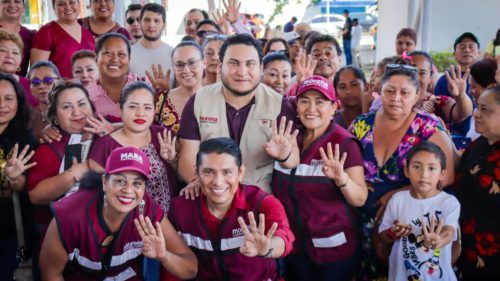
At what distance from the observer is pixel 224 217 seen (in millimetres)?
3117

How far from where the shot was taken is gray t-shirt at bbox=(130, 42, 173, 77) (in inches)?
207

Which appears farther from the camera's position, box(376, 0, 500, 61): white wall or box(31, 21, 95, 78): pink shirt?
box(376, 0, 500, 61): white wall

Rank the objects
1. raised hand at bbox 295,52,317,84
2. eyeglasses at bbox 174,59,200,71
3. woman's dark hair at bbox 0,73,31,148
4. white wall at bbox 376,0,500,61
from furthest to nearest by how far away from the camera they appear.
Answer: white wall at bbox 376,0,500,61 < raised hand at bbox 295,52,317,84 < eyeglasses at bbox 174,59,200,71 < woman's dark hair at bbox 0,73,31,148

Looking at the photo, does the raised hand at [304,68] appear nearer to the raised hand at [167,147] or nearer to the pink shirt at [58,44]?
the raised hand at [167,147]

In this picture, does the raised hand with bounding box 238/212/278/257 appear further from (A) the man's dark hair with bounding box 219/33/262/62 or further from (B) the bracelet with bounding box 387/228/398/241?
(A) the man's dark hair with bounding box 219/33/262/62

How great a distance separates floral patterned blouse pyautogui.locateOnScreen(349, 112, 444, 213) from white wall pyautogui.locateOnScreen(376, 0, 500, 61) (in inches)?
381

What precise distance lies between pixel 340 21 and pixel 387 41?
13294 millimetres

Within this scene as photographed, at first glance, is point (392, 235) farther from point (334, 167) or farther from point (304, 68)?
point (304, 68)

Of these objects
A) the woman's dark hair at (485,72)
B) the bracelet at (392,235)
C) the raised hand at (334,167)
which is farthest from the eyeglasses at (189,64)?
the woman's dark hair at (485,72)

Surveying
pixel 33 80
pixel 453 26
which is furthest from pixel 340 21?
pixel 33 80

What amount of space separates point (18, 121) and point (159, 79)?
1418 mm

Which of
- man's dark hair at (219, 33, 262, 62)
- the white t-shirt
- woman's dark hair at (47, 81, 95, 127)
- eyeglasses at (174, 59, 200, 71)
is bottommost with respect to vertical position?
the white t-shirt

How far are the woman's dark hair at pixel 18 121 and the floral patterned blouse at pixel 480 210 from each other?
293 cm

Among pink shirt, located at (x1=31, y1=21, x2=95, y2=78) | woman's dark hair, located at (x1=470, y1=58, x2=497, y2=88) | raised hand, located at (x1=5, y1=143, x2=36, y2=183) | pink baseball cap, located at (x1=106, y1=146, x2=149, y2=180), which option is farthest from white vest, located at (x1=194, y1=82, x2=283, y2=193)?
pink shirt, located at (x1=31, y1=21, x2=95, y2=78)
